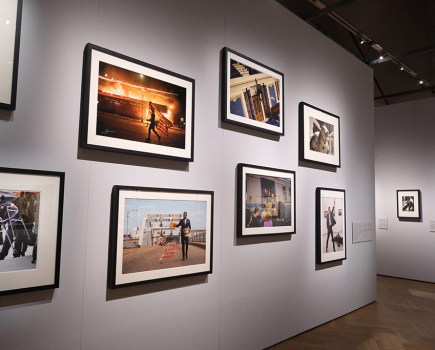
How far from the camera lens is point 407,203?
8.23 m

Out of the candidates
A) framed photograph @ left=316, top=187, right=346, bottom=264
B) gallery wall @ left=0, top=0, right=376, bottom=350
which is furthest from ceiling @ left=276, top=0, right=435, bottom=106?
framed photograph @ left=316, top=187, right=346, bottom=264

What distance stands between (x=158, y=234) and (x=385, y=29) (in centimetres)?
652

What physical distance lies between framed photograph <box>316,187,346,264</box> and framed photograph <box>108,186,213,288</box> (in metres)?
2.00

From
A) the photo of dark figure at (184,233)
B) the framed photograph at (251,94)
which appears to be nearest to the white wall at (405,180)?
the framed photograph at (251,94)

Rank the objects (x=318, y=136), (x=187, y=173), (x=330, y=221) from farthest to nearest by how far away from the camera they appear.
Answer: (x=330, y=221), (x=318, y=136), (x=187, y=173)

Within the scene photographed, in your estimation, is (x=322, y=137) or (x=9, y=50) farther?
(x=322, y=137)

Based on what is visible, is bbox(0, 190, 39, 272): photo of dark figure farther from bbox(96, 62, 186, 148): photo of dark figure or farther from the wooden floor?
the wooden floor

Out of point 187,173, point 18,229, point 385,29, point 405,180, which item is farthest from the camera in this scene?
point 405,180

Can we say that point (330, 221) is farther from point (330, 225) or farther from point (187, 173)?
point (187, 173)

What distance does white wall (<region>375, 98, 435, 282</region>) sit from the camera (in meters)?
7.94

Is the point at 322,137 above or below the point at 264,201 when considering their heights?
above

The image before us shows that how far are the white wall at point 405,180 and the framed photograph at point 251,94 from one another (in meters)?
5.70

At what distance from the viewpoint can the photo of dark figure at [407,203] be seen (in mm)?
8141

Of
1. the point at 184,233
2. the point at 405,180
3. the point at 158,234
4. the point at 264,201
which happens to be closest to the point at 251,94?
the point at 264,201
